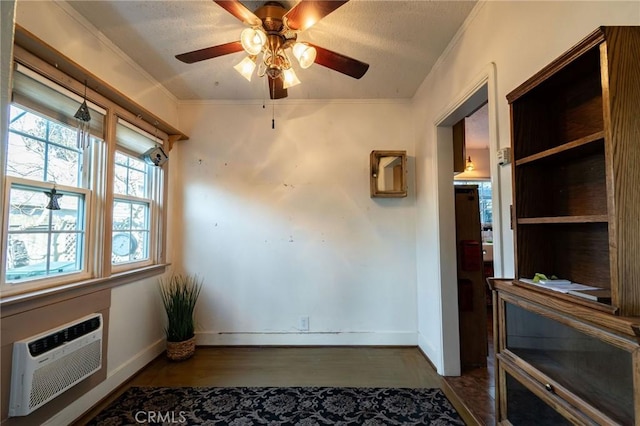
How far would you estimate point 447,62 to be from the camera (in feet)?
7.43

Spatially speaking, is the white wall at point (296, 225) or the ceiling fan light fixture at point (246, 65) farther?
the white wall at point (296, 225)

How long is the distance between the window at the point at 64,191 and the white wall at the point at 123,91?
0.23m

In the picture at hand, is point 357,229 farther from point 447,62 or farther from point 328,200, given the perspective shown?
point 447,62

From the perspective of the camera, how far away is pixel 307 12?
145 cm

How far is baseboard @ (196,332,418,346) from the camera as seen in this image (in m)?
2.95

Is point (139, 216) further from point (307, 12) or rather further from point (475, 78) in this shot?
point (475, 78)

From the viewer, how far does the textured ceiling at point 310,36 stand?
1.82m

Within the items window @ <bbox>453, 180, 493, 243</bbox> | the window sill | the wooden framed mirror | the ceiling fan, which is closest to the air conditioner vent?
the window sill

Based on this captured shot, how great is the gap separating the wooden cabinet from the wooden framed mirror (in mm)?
1641

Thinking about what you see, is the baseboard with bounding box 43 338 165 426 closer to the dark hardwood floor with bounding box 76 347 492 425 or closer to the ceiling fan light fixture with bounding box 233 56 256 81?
the dark hardwood floor with bounding box 76 347 492 425

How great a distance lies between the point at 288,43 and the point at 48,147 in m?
1.60

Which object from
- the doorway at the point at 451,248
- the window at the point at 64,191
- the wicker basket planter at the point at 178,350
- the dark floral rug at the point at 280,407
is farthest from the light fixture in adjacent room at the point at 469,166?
the wicker basket planter at the point at 178,350

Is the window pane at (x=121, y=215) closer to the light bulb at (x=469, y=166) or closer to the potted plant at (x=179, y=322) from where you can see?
the potted plant at (x=179, y=322)

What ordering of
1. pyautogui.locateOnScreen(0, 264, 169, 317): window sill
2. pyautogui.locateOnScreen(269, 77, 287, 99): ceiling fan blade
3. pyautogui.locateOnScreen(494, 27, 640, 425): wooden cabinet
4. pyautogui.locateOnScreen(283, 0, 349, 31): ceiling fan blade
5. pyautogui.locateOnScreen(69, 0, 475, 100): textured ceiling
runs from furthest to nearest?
pyautogui.locateOnScreen(269, 77, 287, 99): ceiling fan blade, pyautogui.locateOnScreen(69, 0, 475, 100): textured ceiling, pyautogui.locateOnScreen(0, 264, 169, 317): window sill, pyautogui.locateOnScreen(283, 0, 349, 31): ceiling fan blade, pyautogui.locateOnScreen(494, 27, 640, 425): wooden cabinet
